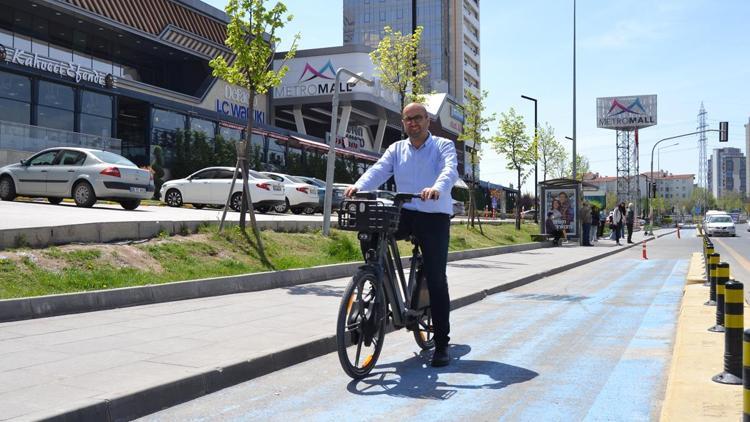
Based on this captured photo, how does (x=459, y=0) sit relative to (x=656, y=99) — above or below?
above

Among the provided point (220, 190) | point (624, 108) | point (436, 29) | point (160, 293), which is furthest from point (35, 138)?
point (436, 29)

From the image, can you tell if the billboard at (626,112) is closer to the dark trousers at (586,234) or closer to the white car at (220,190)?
the dark trousers at (586,234)

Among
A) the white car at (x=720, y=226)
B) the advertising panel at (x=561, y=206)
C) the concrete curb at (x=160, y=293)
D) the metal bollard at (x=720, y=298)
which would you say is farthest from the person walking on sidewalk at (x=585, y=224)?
the metal bollard at (x=720, y=298)

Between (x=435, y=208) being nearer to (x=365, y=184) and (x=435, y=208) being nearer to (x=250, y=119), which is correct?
(x=365, y=184)

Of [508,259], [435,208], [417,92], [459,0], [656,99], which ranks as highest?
[459,0]

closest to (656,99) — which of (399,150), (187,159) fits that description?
(187,159)

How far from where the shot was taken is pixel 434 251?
495 cm

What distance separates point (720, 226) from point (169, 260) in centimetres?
4177

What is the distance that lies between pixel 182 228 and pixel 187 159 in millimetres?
20129

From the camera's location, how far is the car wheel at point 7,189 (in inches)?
614

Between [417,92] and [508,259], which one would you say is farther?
[417,92]

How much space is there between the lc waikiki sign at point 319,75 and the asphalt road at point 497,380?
41.3m

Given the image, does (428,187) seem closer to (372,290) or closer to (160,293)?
(372,290)

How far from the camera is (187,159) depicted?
98.5 ft
